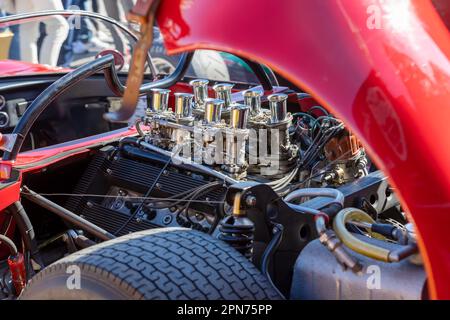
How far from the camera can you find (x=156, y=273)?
5.00 ft

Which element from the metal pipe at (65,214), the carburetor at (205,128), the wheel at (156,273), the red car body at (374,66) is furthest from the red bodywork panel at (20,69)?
the red car body at (374,66)

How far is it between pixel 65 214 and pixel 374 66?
1.54 m

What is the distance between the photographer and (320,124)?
9.68ft

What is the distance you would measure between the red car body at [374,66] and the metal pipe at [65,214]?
114cm

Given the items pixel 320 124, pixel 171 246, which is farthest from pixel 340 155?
pixel 171 246

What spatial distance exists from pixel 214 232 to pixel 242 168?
31cm

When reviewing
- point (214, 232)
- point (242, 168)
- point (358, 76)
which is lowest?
point (214, 232)

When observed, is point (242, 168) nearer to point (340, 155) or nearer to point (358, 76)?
point (340, 155)

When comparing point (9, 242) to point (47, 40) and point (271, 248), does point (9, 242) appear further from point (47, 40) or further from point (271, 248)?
point (47, 40)

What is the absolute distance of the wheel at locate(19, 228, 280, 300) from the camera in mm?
1494

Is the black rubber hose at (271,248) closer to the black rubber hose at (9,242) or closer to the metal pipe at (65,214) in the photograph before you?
the metal pipe at (65,214)

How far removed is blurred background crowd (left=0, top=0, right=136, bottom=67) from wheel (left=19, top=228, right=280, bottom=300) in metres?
3.35

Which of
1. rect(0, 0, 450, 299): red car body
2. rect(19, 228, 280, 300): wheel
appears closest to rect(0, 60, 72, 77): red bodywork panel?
rect(19, 228, 280, 300): wheel

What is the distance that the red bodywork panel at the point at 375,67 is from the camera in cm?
125
